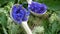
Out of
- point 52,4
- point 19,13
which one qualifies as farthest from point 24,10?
point 52,4

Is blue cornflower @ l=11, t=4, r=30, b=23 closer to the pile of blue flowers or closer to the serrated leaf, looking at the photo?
the pile of blue flowers

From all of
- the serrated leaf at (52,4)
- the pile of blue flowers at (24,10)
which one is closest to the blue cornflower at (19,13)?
the pile of blue flowers at (24,10)

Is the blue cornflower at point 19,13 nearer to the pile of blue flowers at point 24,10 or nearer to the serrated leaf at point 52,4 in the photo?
the pile of blue flowers at point 24,10

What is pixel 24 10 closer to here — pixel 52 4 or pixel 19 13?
pixel 19 13

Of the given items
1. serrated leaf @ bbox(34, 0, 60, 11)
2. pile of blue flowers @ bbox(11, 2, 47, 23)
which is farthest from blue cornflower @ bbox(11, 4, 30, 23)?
serrated leaf @ bbox(34, 0, 60, 11)
